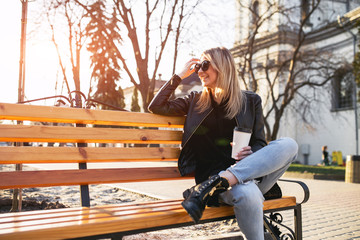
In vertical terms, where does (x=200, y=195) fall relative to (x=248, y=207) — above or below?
above

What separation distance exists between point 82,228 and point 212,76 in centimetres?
164

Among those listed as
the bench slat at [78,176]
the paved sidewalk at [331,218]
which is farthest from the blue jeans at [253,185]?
the paved sidewalk at [331,218]

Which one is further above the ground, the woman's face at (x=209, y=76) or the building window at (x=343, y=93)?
the building window at (x=343, y=93)

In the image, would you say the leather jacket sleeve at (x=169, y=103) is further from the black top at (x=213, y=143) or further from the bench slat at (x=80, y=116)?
the black top at (x=213, y=143)

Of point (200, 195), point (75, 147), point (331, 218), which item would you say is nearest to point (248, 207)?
point (200, 195)

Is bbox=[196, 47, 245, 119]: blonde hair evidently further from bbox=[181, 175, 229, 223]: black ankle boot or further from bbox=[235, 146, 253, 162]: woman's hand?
bbox=[181, 175, 229, 223]: black ankle boot

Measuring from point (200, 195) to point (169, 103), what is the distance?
126 cm

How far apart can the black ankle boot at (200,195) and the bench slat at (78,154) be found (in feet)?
2.69

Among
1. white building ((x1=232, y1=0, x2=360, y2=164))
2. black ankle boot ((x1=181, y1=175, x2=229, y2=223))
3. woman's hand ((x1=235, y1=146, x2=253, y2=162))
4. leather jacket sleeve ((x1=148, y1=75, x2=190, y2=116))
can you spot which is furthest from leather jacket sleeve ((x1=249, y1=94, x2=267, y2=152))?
white building ((x1=232, y1=0, x2=360, y2=164))

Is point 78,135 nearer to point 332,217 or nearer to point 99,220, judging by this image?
point 99,220

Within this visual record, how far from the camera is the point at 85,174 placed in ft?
8.65

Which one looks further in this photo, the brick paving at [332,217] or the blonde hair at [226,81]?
the brick paving at [332,217]

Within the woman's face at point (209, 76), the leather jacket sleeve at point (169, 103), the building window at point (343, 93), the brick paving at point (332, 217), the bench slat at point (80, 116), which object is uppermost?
the building window at point (343, 93)

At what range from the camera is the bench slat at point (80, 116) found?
249 cm
